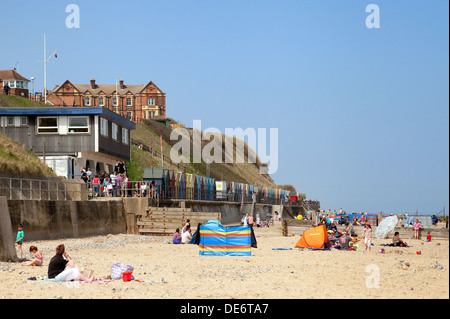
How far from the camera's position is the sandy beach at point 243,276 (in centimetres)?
1366

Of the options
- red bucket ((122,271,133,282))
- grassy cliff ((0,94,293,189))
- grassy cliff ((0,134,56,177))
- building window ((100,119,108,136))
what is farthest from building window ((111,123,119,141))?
red bucket ((122,271,133,282))

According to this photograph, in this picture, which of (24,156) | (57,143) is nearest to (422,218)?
(57,143)

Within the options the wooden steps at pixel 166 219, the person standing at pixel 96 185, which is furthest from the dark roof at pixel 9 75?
the wooden steps at pixel 166 219

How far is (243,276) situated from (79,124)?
2732 centimetres

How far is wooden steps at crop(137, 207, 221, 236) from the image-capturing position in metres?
34.8

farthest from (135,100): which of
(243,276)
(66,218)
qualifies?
(243,276)

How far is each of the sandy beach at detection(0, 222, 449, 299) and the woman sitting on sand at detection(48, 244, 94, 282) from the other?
35cm

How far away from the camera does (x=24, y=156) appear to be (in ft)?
115

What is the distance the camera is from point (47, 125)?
42.0 meters

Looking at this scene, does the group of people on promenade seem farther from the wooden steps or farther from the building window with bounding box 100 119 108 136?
the building window with bounding box 100 119 108 136

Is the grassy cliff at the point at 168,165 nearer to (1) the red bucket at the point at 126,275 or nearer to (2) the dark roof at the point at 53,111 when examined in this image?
(2) the dark roof at the point at 53,111

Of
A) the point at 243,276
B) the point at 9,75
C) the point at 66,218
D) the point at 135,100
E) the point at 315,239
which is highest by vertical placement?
the point at 9,75

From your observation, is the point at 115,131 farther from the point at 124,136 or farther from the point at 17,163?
the point at 17,163
